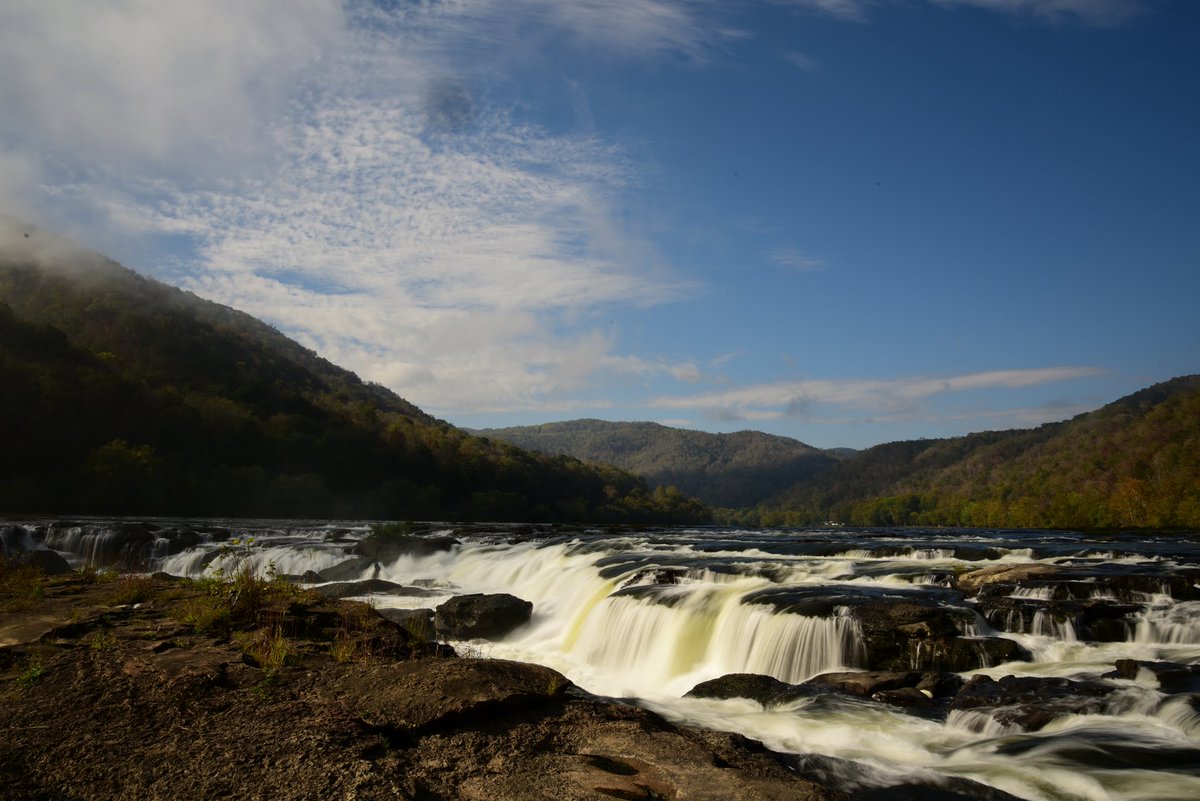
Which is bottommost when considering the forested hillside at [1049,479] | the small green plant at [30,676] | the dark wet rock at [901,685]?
the dark wet rock at [901,685]

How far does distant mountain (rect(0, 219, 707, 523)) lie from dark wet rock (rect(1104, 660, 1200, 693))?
2649 inches

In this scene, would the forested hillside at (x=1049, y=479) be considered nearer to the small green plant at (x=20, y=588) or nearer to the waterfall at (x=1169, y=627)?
the waterfall at (x=1169, y=627)

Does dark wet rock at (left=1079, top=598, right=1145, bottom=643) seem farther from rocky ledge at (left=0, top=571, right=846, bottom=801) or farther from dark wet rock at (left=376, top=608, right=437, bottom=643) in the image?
dark wet rock at (left=376, top=608, right=437, bottom=643)

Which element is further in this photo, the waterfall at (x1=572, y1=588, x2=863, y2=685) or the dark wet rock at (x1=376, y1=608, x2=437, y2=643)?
the dark wet rock at (x1=376, y1=608, x2=437, y2=643)

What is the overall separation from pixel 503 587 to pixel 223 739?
73.3 ft

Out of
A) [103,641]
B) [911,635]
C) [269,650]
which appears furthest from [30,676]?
[911,635]

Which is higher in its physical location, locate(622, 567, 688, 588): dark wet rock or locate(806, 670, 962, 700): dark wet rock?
locate(622, 567, 688, 588): dark wet rock

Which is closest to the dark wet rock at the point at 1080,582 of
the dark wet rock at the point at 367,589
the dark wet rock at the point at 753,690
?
the dark wet rock at the point at 753,690

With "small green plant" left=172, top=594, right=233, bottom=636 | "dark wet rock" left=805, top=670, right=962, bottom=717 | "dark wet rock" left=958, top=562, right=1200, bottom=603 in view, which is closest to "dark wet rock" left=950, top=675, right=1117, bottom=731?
"dark wet rock" left=805, top=670, right=962, bottom=717

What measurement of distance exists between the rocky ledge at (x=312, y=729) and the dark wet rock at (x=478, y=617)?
439 inches

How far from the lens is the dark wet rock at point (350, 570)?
28.9m

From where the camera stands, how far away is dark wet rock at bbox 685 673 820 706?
37.5ft

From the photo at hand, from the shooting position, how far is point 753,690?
38.8 feet

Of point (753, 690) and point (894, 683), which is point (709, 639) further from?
point (894, 683)
